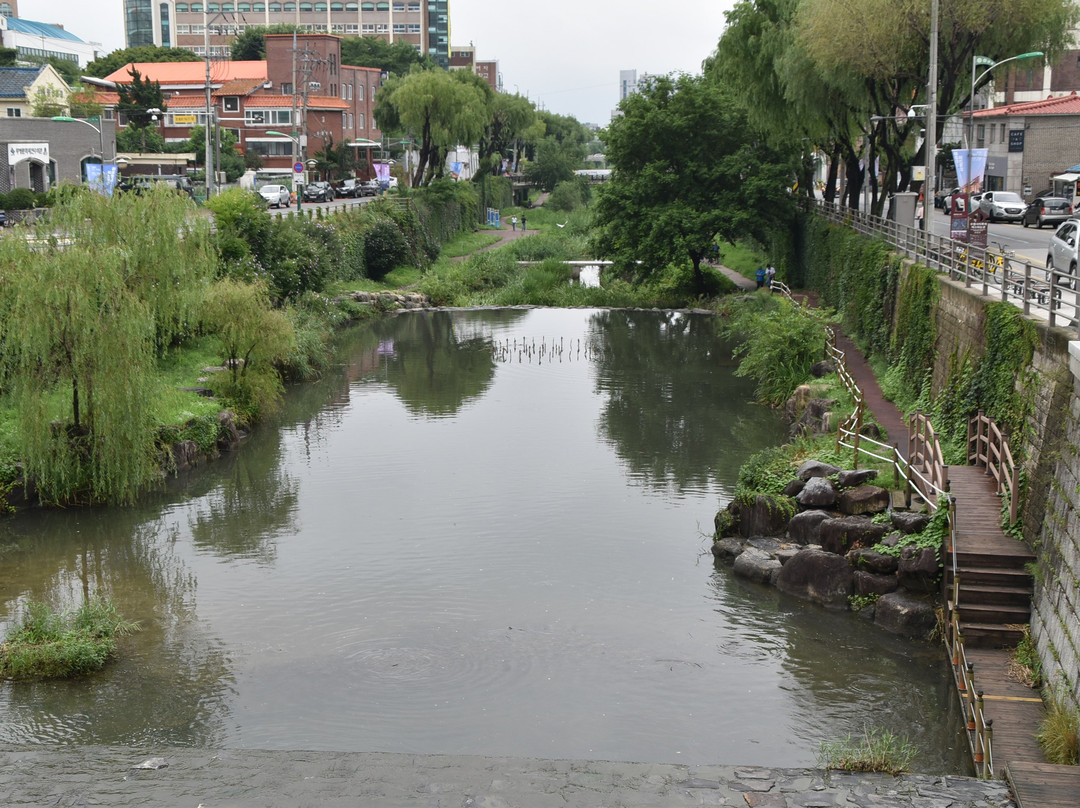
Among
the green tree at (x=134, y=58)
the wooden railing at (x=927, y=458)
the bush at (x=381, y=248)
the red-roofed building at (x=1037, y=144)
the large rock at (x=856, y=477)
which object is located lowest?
the large rock at (x=856, y=477)

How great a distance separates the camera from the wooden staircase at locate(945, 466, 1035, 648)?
49.0 feet

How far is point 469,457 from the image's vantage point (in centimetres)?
2641

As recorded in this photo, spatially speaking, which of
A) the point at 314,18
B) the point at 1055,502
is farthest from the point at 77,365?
the point at 314,18

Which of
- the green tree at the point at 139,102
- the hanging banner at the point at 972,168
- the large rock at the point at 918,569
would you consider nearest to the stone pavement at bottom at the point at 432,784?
the large rock at the point at 918,569

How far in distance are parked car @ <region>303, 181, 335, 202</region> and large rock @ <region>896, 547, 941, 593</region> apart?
2448 inches

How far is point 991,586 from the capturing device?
15.2 meters

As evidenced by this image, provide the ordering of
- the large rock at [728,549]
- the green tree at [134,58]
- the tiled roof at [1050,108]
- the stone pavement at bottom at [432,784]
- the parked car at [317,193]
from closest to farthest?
the stone pavement at bottom at [432,784] → the large rock at [728,549] → the tiled roof at [1050,108] → the parked car at [317,193] → the green tree at [134,58]

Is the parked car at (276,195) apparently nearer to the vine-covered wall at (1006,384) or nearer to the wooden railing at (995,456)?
the vine-covered wall at (1006,384)

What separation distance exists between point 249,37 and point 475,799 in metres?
128

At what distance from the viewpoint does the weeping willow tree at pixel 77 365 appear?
848 inches

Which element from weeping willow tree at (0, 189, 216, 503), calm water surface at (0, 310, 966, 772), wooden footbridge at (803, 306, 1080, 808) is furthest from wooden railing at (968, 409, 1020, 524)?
weeping willow tree at (0, 189, 216, 503)

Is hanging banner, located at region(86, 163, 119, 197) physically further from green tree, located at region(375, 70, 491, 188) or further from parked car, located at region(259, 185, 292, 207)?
green tree, located at region(375, 70, 491, 188)

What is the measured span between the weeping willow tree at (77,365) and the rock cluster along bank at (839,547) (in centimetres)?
1198

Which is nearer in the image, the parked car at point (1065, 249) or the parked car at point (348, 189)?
the parked car at point (1065, 249)
